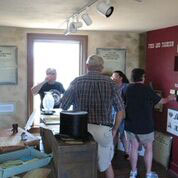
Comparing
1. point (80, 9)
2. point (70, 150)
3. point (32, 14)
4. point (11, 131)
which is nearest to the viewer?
point (70, 150)

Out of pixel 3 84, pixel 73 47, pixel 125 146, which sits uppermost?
pixel 73 47

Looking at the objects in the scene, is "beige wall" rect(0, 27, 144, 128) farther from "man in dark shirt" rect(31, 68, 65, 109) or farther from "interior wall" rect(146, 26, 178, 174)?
"man in dark shirt" rect(31, 68, 65, 109)

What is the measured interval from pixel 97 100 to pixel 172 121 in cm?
196

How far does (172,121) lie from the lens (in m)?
4.41

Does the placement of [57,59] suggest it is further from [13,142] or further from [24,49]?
[13,142]

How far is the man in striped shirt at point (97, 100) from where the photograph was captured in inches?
112

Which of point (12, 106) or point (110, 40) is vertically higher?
point (110, 40)

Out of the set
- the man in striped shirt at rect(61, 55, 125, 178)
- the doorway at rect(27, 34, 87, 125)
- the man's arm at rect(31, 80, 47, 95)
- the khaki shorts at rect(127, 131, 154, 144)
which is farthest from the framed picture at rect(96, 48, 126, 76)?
the man in striped shirt at rect(61, 55, 125, 178)

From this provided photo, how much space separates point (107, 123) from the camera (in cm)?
289

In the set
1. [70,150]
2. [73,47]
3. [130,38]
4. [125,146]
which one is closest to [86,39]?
[73,47]

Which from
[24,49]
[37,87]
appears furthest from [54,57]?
[37,87]

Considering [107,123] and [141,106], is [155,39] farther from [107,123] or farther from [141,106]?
[107,123]

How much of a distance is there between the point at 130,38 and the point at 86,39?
78 centimetres

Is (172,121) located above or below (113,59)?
below
